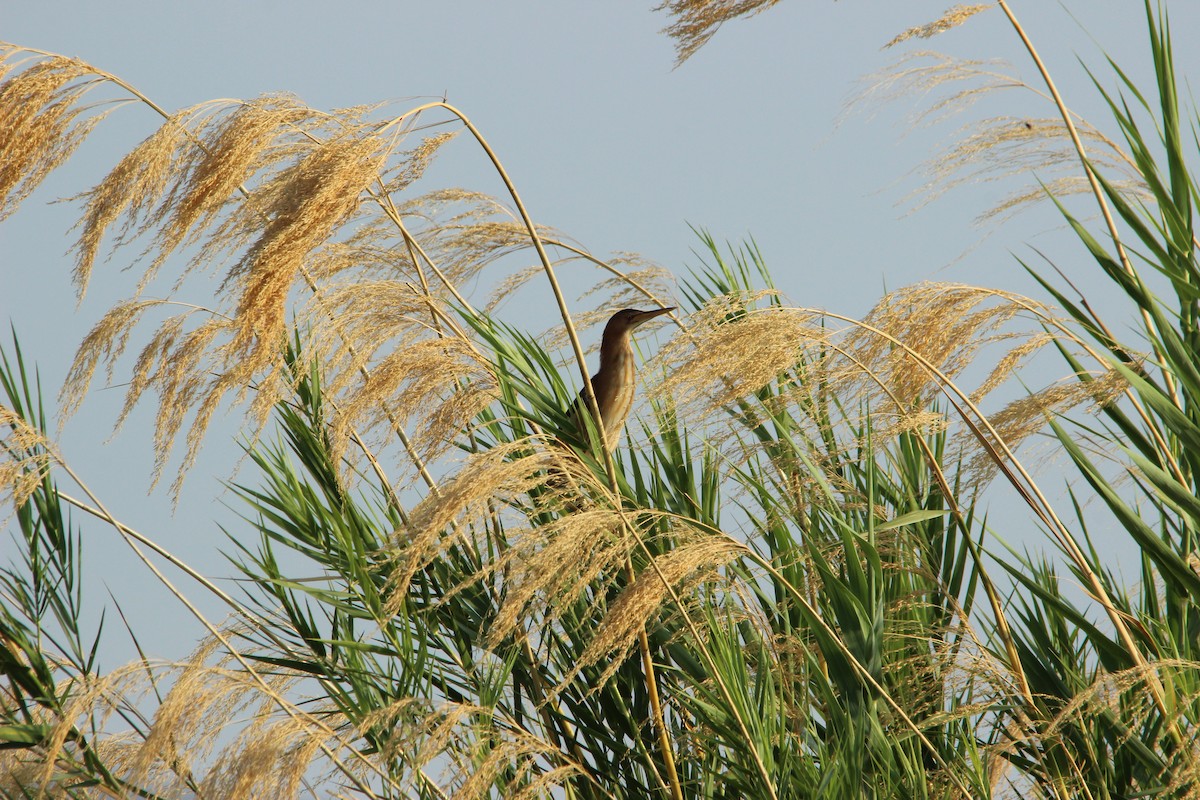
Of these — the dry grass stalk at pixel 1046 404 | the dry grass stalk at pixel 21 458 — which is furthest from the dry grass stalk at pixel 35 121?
the dry grass stalk at pixel 1046 404

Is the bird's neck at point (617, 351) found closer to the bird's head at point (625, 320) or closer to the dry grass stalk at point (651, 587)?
the bird's head at point (625, 320)

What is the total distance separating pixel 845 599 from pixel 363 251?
5.60ft

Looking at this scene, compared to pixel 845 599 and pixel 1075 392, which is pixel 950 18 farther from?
pixel 845 599

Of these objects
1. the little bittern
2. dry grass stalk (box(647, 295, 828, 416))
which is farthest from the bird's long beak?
dry grass stalk (box(647, 295, 828, 416))

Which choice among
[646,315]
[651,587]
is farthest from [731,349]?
→ [646,315]

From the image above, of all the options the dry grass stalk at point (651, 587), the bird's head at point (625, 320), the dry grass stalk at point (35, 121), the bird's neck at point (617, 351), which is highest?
the dry grass stalk at point (35, 121)

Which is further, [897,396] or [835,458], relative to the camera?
[835,458]

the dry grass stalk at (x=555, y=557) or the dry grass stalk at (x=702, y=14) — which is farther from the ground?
the dry grass stalk at (x=702, y=14)

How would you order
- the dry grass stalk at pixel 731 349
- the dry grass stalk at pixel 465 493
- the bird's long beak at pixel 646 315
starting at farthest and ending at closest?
the bird's long beak at pixel 646 315 → the dry grass stalk at pixel 731 349 → the dry grass stalk at pixel 465 493

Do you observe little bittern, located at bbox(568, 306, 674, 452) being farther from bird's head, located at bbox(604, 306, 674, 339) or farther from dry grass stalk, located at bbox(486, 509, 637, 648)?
dry grass stalk, located at bbox(486, 509, 637, 648)

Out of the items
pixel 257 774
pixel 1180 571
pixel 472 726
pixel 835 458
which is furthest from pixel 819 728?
pixel 257 774

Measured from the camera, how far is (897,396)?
2941 millimetres

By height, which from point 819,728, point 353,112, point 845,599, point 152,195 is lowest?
point 819,728

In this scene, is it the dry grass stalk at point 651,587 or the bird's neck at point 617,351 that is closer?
the dry grass stalk at point 651,587
